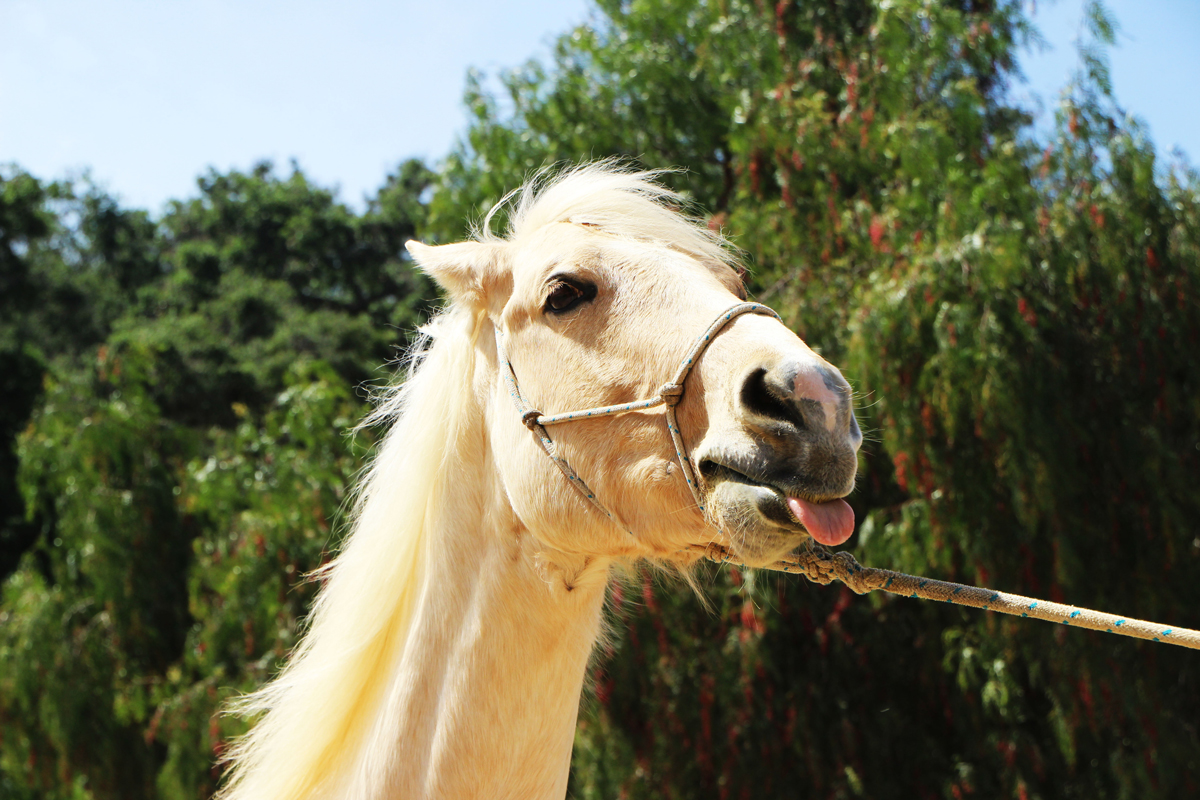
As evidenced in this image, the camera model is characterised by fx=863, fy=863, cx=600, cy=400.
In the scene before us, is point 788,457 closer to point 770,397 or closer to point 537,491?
point 770,397

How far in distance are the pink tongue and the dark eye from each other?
0.56 metres

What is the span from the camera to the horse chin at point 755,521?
121cm

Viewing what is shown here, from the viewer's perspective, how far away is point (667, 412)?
1378 mm

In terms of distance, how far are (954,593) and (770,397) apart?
43 cm

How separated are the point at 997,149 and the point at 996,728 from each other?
9.57ft

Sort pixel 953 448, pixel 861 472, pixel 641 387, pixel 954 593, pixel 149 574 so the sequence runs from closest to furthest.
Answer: pixel 954 593 → pixel 641 387 → pixel 953 448 → pixel 861 472 → pixel 149 574

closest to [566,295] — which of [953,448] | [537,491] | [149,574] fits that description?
[537,491]

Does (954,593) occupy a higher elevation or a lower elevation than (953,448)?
higher

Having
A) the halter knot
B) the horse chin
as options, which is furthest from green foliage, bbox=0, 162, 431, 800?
the horse chin

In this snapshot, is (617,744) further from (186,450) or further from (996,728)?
(186,450)

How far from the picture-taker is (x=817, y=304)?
4.54 meters

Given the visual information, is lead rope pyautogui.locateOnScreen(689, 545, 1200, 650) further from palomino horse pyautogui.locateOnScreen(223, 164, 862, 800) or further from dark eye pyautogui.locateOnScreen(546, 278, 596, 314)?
dark eye pyautogui.locateOnScreen(546, 278, 596, 314)

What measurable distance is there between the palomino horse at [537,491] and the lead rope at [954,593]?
0.16 m

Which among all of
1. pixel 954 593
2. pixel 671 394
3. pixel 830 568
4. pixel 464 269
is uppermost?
pixel 464 269
